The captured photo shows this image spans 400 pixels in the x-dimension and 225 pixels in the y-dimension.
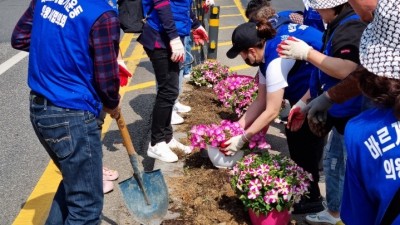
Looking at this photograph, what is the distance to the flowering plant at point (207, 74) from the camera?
645cm

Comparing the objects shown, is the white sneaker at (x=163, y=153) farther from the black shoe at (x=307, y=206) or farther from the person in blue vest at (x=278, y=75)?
the black shoe at (x=307, y=206)

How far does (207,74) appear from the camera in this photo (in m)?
6.45

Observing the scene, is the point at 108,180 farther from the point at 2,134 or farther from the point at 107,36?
the point at 107,36

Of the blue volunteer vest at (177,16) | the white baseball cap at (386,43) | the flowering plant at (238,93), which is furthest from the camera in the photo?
the flowering plant at (238,93)

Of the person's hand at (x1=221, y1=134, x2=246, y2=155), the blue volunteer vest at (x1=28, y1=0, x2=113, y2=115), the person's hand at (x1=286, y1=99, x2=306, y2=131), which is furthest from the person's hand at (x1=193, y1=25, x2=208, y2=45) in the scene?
the blue volunteer vest at (x1=28, y1=0, x2=113, y2=115)

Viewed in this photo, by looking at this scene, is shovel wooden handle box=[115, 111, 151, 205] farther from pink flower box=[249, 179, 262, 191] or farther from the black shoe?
the black shoe

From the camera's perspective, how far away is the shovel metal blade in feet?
11.1

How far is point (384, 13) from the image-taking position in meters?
1.38

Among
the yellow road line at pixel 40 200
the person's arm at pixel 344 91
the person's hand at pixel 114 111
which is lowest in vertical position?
the yellow road line at pixel 40 200

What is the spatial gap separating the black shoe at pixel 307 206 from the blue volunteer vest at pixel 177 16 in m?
1.80

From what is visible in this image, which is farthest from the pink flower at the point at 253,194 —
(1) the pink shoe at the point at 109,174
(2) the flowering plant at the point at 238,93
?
(2) the flowering plant at the point at 238,93

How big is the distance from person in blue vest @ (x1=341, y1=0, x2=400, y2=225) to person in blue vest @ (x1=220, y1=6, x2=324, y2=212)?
1.88 meters

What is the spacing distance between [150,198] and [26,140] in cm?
228

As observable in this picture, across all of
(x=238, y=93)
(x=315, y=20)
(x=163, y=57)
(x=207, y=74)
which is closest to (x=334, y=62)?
(x=163, y=57)
